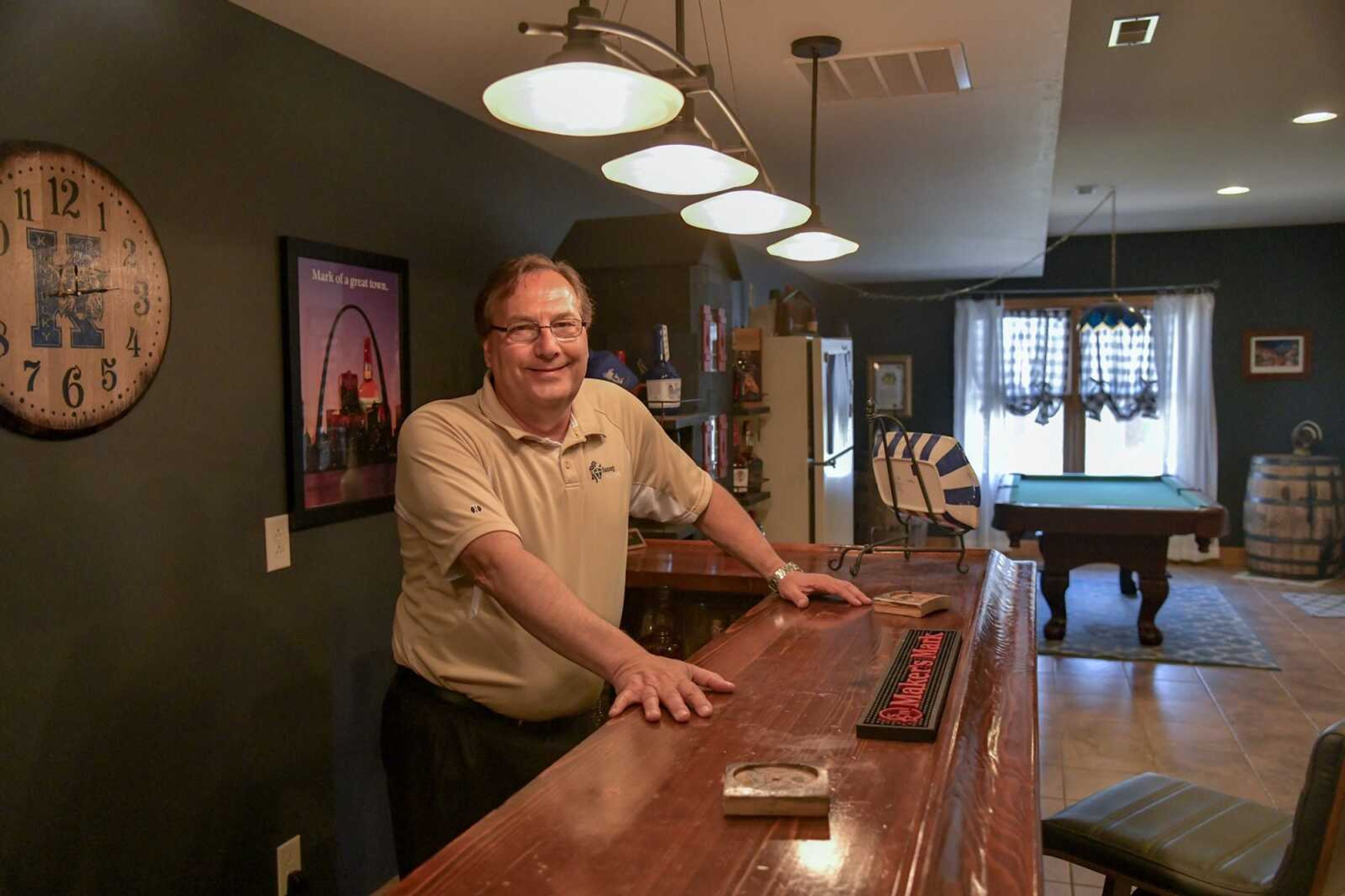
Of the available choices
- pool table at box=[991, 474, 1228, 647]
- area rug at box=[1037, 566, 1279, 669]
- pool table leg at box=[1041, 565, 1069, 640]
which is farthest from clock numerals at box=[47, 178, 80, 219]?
pool table leg at box=[1041, 565, 1069, 640]

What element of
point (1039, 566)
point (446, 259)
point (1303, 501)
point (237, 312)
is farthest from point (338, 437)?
point (1303, 501)

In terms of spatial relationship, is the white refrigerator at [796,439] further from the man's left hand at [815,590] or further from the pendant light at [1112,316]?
the man's left hand at [815,590]

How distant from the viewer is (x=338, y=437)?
281cm

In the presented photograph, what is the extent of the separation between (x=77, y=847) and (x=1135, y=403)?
7993 millimetres

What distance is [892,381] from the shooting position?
9.00 meters

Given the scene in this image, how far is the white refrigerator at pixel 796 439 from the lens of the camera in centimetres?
535

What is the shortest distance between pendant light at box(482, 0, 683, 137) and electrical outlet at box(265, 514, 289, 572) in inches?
52.1

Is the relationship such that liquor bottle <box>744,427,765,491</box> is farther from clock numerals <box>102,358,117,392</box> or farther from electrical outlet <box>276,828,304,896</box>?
clock numerals <box>102,358,117,392</box>

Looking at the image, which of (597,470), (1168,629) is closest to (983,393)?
(1168,629)

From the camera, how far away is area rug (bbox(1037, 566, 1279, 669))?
5402 millimetres

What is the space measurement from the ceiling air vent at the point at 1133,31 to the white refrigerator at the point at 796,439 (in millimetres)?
2228

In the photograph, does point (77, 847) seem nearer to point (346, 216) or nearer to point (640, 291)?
point (346, 216)

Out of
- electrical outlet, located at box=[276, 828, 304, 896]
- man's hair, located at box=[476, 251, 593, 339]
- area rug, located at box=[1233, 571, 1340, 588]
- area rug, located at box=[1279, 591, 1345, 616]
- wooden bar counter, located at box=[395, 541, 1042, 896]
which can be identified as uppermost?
man's hair, located at box=[476, 251, 593, 339]

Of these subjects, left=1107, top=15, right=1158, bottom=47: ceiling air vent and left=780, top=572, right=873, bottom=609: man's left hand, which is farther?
left=1107, top=15, right=1158, bottom=47: ceiling air vent
